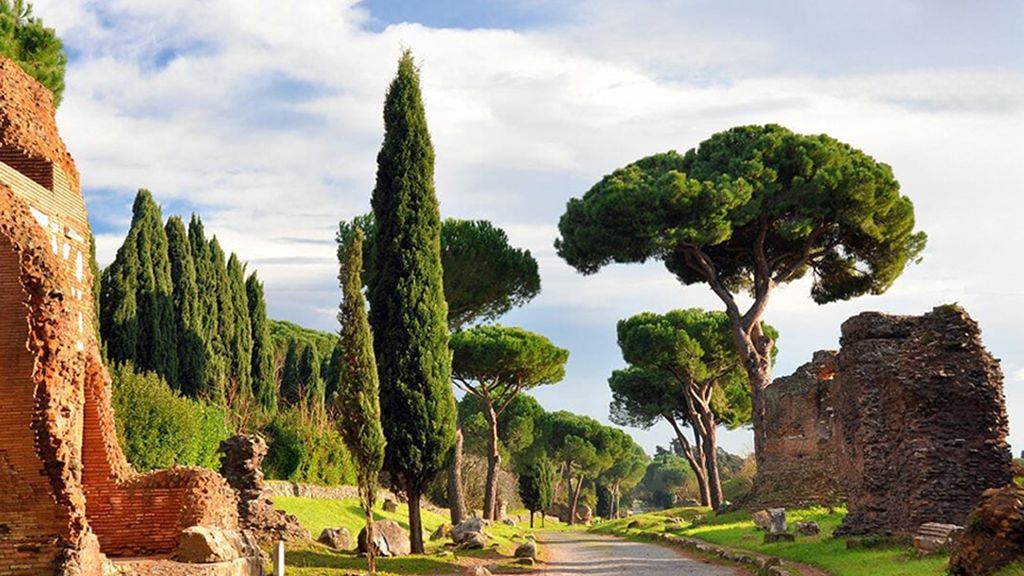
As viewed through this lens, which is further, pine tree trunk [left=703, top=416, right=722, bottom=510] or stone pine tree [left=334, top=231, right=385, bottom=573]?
pine tree trunk [left=703, top=416, right=722, bottom=510]

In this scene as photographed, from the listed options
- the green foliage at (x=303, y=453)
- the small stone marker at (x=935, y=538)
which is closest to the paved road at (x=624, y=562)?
the small stone marker at (x=935, y=538)

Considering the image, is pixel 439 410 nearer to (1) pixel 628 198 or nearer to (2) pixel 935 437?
(2) pixel 935 437

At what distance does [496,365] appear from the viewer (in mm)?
36875

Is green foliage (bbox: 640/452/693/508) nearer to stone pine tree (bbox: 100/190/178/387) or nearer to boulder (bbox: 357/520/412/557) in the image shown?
stone pine tree (bbox: 100/190/178/387)

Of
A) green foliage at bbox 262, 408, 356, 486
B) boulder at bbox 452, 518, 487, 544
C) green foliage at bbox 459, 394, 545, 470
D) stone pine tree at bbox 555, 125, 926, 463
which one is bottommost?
boulder at bbox 452, 518, 487, 544

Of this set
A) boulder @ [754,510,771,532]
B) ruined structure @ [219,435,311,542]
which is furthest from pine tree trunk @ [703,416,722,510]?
ruined structure @ [219,435,311,542]

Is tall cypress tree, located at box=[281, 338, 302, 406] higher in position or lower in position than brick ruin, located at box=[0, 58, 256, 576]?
higher

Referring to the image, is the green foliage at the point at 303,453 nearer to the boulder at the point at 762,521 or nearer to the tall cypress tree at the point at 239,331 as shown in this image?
the tall cypress tree at the point at 239,331

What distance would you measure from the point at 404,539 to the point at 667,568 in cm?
615

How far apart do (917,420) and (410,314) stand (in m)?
10.5

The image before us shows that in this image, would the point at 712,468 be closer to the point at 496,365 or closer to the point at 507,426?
the point at 496,365

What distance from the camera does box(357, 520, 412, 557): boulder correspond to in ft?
65.4

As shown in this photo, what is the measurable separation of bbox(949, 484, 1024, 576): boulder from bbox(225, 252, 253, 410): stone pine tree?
28.2m

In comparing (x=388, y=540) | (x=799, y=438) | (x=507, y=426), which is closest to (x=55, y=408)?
(x=388, y=540)
